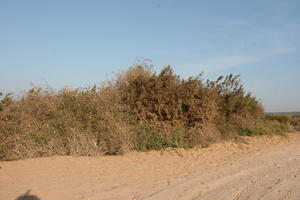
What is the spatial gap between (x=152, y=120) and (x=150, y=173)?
376cm

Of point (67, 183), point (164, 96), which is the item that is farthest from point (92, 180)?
point (164, 96)

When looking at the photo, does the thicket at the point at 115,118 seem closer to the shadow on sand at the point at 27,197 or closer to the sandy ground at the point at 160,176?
the sandy ground at the point at 160,176

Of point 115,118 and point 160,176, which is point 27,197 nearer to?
point 160,176

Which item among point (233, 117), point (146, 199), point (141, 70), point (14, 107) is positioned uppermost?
point (141, 70)

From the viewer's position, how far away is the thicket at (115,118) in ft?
31.4

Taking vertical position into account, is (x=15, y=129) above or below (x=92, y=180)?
above

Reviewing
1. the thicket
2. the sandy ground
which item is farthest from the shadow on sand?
the thicket

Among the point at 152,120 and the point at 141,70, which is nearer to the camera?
the point at 152,120

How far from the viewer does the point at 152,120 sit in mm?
11047

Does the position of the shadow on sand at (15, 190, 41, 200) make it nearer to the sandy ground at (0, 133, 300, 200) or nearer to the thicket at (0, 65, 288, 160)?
the sandy ground at (0, 133, 300, 200)

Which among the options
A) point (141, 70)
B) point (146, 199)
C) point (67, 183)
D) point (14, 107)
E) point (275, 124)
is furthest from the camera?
point (275, 124)

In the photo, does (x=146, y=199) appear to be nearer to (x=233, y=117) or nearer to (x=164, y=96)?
(x=164, y=96)

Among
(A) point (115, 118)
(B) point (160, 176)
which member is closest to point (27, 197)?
(B) point (160, 176)

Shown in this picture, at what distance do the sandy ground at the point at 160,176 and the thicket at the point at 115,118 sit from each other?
590 mm
